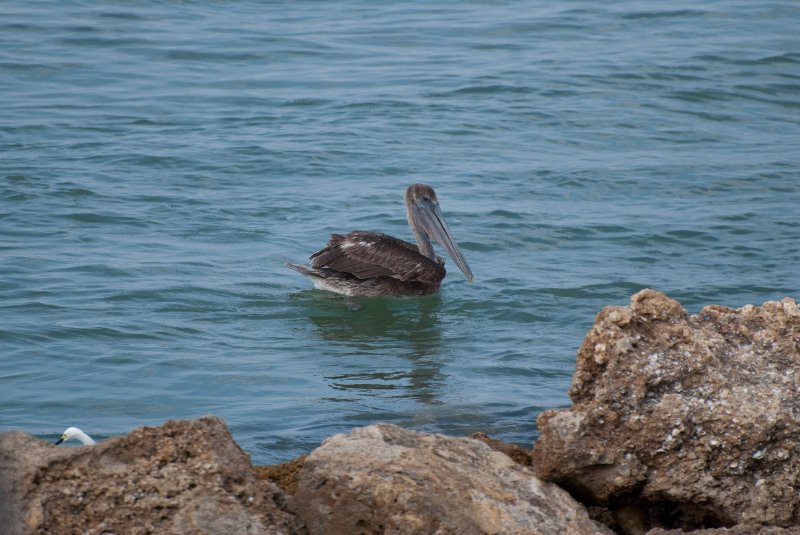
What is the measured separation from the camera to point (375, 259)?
10.9 metres

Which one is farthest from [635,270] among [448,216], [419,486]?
[419,486]

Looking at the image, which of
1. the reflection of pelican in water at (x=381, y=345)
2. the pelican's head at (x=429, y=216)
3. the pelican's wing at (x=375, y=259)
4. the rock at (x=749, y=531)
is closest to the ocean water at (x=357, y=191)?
the reflection of pelican in water at (x=381, y=345)

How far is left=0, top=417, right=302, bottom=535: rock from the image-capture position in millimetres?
3783

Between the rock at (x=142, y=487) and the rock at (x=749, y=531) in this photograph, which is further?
the rock at (x=749, y=531)

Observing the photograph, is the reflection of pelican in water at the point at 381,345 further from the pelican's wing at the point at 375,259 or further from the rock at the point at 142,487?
the rock at the point at 142,487

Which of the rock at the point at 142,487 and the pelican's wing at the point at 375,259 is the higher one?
the rock at the point at 142,487

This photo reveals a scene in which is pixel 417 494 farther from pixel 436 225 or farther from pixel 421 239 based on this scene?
pixel 421 239

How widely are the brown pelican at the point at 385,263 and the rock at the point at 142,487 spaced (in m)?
6.37

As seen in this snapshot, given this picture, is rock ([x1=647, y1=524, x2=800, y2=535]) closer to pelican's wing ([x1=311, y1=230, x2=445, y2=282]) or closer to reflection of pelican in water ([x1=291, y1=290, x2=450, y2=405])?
reflection of pelican in water ([x1=291, y1=290, x2=450, y2=405])

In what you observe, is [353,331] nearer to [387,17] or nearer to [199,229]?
[199,229]

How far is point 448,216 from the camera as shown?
12383 mm

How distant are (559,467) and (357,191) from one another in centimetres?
880

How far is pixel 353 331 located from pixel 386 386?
1926 mm

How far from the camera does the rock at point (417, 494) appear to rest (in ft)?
13.3
